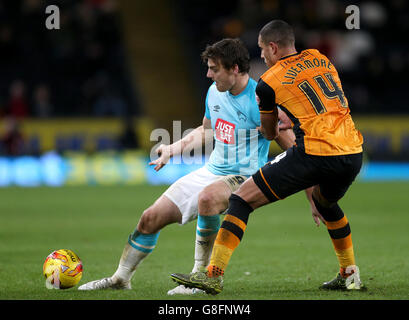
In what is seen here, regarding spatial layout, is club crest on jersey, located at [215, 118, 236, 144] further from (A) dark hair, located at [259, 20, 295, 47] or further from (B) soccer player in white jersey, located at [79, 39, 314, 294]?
(A) dark hair, located at [259, 20, 295, 47]

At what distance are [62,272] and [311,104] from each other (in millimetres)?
2596

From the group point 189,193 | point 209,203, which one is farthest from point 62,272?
point 209,203

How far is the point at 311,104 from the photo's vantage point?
19.8 feet

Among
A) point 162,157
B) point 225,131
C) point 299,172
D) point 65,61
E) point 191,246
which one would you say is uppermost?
point 65,61

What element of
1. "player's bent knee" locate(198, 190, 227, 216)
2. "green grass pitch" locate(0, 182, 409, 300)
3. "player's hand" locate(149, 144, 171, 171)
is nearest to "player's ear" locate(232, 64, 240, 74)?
"player's hand" locate(149, 144, 171, 171)

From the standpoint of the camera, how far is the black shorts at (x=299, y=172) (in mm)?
5949

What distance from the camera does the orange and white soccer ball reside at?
6590mm

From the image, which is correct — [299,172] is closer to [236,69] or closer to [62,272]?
[236,69]

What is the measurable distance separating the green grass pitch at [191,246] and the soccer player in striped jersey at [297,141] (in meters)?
0.48

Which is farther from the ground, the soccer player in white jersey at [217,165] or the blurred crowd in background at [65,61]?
the blurred crowd in background at [65,61]

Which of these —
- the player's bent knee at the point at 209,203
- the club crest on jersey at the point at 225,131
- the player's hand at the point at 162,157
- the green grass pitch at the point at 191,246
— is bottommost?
the green grass pitch at the point at 191,246

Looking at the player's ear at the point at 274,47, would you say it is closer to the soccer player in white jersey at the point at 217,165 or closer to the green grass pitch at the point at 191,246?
the soccer player in white jersey at the point at 217,165

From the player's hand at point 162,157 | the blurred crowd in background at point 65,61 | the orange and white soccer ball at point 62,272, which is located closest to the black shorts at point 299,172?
the player's hand at point 162,157

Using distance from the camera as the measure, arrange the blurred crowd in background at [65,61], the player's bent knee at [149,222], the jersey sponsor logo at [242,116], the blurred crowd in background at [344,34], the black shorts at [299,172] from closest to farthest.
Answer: the black shorts at [299,172] → the player's bent knee at [149,222] → the jersey sponsor logo at [242,116] → the blurred crowd in background at [65,61] → the blurred crowd in background at [344,34]
